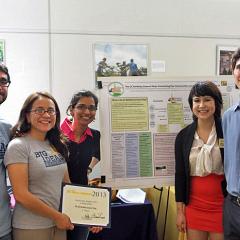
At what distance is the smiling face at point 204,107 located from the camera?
1.92 meters

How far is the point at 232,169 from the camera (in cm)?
173

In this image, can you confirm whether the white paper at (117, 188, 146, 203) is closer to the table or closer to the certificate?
the table

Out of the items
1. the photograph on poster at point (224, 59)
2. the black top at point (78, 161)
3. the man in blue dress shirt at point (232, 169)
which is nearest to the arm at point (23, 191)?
the black top at point (78, 161)

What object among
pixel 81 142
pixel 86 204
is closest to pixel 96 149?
pixel 81 142

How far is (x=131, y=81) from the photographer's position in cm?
219

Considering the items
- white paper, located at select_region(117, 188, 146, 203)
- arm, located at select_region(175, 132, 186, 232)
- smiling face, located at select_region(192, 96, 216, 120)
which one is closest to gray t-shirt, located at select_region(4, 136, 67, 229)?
arm, located at select_region(175, 132, 186, 232)

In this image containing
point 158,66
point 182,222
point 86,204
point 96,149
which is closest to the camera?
point 86,204

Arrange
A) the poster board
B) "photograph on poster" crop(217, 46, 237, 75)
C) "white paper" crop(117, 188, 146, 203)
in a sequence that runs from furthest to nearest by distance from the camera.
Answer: "photograph on poster" crop(217, 46, 237, 75) < "white paper" crop(117, 188, 146, 203) < the poster board

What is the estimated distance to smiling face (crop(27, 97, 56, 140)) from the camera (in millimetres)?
1670

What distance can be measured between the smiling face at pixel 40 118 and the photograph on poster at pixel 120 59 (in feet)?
4.49

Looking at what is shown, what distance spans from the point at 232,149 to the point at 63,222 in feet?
3.34

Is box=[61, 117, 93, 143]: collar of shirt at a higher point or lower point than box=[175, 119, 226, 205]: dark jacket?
higher

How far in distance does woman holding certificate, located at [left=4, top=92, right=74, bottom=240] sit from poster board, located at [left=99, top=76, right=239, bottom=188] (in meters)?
0.49

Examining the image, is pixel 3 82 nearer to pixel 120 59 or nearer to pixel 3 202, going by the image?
pixel 3 202
